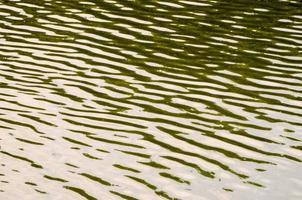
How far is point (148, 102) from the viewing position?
623 inches

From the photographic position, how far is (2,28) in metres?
21.4

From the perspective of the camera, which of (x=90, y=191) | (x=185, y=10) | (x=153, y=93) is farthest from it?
(x=185, y=10)

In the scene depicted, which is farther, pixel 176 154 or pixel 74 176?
pixel 176 154

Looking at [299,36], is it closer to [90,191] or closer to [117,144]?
[117,144]

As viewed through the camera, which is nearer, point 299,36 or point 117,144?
point 117,144

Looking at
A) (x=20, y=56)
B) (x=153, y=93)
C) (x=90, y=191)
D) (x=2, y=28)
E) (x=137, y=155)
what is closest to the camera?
(x=90, y=191)

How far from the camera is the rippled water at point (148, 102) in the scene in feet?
39.8

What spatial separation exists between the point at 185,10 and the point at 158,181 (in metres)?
13.5

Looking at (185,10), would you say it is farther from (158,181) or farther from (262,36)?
(158,181)

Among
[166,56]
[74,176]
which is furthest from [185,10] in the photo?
[74,176]

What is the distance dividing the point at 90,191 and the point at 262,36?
11877 mm

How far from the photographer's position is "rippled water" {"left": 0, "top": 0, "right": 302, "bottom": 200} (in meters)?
12.1

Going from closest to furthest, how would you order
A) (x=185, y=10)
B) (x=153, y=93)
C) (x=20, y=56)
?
(x=153, y=93) → (x=20, y=56) → (x=185, y=10)

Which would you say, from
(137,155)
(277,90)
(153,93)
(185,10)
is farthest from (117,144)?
(185,10)
